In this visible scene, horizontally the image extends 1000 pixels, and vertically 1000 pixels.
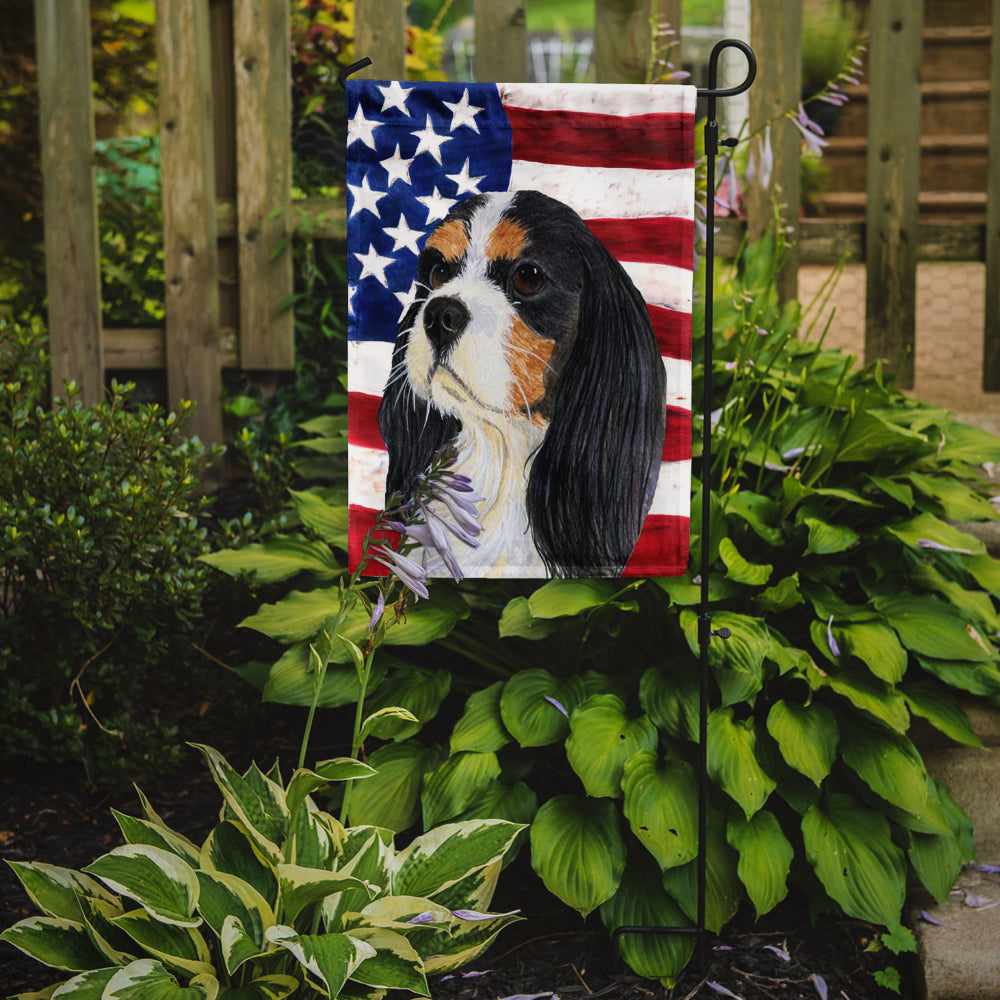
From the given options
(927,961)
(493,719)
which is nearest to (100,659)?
(493,719)

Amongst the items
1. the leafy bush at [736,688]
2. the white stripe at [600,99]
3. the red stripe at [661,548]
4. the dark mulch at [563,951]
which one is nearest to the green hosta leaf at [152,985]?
the dark mulch at [563,951]

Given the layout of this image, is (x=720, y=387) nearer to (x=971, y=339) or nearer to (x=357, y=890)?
(x=357, y=890)

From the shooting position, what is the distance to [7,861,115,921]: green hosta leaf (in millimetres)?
1689

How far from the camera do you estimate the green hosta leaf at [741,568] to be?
7.27 feet

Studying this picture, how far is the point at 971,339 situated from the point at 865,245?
2.19 meters

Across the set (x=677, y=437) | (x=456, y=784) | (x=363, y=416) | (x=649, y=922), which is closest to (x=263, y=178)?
(x=363, y=416)

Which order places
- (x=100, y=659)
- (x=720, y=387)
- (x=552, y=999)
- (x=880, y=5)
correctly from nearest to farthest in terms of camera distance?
(x=552, y=999)
(x=100, y=659)
(x=720, y=387)
(x=880, y=5)

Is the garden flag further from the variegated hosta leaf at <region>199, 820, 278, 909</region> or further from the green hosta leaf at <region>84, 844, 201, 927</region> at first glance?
the green hosta leaf at <region>84, 844, 201, 927</region>

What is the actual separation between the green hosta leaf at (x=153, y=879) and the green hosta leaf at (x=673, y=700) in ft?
3.19

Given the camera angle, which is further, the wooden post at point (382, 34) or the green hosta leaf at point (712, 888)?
the wooden post at point (382, 34)

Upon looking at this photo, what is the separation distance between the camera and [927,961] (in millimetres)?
2018

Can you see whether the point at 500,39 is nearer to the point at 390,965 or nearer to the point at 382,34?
the point at 382,34

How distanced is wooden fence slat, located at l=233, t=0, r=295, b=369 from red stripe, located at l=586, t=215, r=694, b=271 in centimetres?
181

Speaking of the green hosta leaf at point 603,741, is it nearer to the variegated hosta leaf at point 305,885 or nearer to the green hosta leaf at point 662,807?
the green hosta leaf at point 662,807
